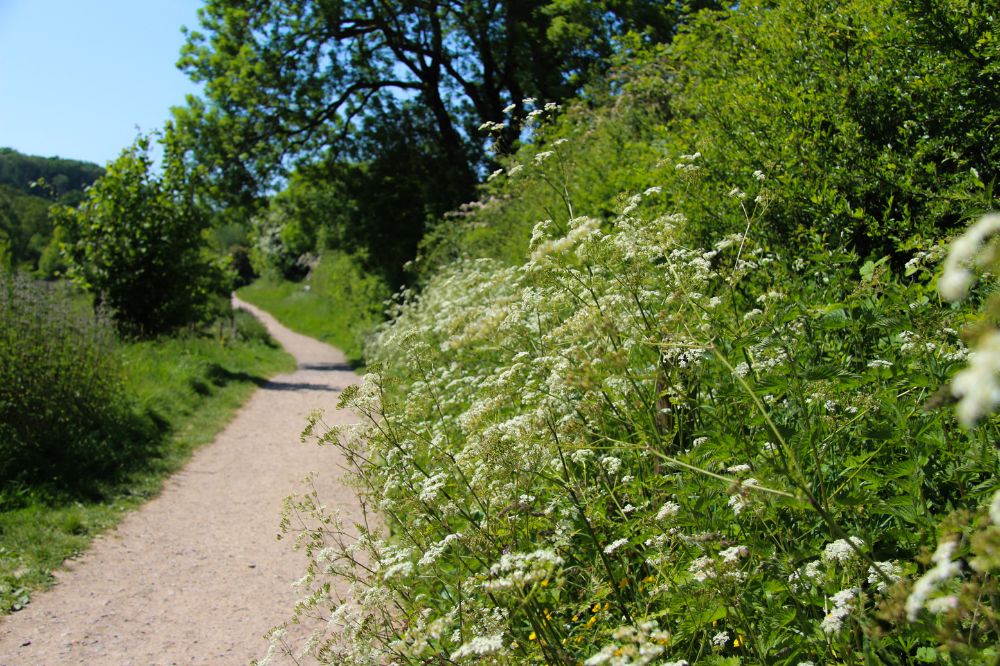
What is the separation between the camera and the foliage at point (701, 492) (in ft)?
7.25

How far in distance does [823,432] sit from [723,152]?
9.38ft

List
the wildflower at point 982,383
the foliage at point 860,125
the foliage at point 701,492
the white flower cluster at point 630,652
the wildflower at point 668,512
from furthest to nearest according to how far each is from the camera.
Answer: the foliage at point 860,125
the wildflower at point 668,512
the foliage at point 701,492
the white flower cluster at point 630,652
the wildflower at point 982,383

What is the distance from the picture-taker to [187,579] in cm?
589

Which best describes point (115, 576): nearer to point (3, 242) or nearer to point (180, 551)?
point (180, 551)

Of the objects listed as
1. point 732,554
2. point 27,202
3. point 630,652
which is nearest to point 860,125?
point 732,554

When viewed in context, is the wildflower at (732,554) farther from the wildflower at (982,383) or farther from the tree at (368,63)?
the tree at (368,63)

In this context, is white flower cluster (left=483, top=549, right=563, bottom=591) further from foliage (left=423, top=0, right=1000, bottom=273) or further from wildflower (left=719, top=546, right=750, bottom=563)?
foliage (left=423, top=0, right=1000, bottom=273)

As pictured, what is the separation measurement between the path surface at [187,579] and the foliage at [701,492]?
1.95m

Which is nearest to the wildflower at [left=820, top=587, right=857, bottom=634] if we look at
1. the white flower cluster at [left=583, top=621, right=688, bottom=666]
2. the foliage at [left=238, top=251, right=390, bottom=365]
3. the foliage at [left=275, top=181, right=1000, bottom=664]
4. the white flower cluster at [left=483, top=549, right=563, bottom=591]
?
the foliage at [left=275, top=181, right=1000, bottom=664]

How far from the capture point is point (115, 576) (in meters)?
5.89

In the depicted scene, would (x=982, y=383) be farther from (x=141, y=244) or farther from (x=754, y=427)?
(x=141, y=244)

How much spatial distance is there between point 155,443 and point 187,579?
13.2ft

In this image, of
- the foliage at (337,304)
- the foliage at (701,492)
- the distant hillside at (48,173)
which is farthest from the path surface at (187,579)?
the foliage at (337,304)

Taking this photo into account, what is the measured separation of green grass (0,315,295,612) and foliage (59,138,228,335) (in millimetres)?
933
